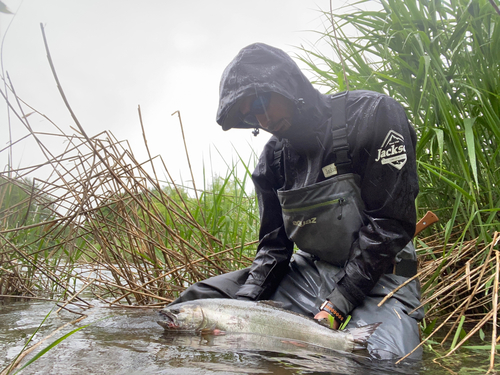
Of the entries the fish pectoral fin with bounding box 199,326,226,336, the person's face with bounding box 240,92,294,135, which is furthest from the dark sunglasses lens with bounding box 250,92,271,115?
the fish pectoral fin with bounding box 199,326,226,336

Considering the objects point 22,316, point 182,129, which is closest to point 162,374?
point 22,316

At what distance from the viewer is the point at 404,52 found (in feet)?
10.5

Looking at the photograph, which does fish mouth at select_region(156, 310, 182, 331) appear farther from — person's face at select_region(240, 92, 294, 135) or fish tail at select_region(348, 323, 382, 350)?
person's face at select_region(240, 92, 294, 135)

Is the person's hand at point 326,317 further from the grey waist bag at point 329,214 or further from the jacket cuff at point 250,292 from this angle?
Result: the jacket cuff at point 250,292

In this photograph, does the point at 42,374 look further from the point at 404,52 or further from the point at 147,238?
the point at 404,52

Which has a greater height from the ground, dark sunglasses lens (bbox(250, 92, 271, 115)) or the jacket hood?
the jacket hood

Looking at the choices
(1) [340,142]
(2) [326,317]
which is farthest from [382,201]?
(2) [326,317]

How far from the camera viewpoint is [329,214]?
255 centimetres

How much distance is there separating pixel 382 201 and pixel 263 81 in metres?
0.95

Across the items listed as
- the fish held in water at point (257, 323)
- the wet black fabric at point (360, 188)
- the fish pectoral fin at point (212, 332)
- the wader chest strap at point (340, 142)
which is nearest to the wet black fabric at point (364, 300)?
the wet black fabric at point (360, 188)

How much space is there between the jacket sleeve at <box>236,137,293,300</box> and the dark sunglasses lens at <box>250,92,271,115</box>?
1.58 ft

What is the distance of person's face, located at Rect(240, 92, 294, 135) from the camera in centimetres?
261

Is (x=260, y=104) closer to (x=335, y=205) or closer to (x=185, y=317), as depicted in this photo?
(x=335, y=205)

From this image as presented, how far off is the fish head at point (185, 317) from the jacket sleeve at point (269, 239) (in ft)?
1.64
